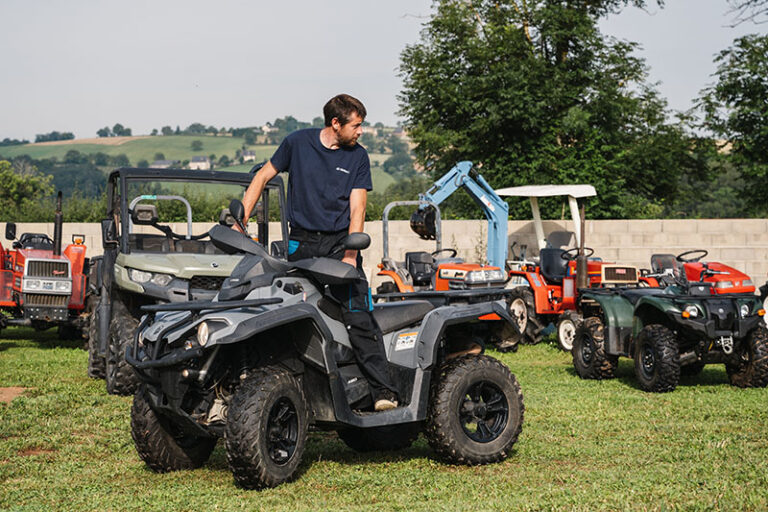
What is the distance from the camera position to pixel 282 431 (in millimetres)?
5660

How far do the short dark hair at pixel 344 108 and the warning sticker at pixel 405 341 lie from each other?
1.45 meters

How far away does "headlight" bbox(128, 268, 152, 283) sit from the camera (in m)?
10.2

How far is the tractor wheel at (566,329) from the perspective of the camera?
1526 cm

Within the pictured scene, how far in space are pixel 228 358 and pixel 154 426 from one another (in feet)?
2.29

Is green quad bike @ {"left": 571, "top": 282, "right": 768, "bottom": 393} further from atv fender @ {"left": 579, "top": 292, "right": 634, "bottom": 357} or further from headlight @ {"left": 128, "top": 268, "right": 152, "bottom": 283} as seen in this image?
headlight @ {"left": 128, "top": 268, "right": 152, "bottom": 283}

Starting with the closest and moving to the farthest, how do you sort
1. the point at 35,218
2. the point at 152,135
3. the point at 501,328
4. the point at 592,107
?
the point at 501,328
the point at 35,218
the point at 592,107
the point at 152,135

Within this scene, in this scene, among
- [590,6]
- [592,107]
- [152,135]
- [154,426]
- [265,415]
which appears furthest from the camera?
[152,135]

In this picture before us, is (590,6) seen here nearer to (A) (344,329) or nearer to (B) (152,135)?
(A) (344,329)

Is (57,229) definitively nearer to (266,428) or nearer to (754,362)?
(754,362)

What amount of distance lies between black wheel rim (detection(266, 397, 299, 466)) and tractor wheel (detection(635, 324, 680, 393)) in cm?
578

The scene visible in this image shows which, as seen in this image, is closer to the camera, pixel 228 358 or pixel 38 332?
pixel 228 358

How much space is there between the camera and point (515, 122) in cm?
2995

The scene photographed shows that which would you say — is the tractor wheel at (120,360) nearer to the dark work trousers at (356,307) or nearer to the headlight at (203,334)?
the dark work trousers at (356,307)

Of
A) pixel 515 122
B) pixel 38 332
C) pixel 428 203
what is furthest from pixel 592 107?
pixel 38 332
